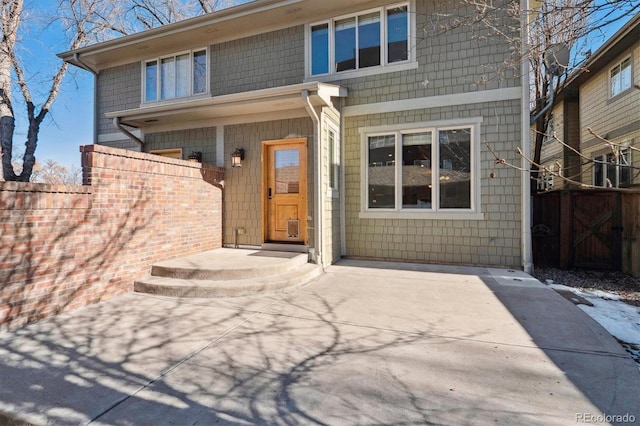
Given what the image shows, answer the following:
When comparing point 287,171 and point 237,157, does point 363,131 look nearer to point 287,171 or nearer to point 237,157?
point 287,171

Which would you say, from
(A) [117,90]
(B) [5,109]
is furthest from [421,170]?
(B) [5,109]

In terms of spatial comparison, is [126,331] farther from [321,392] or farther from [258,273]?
[321,392]

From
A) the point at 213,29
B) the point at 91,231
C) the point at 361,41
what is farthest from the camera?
the point at 213,29

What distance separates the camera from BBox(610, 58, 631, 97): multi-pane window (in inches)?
352

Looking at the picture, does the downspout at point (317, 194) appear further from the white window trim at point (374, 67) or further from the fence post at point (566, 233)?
the fence post at point (566, 233)

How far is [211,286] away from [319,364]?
243cm

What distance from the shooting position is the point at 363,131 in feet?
22.9

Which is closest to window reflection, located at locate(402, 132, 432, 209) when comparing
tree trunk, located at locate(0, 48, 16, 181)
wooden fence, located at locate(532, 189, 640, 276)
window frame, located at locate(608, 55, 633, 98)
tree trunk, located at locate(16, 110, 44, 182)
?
wooden fence, located at locate(532, 189, 640, 276)

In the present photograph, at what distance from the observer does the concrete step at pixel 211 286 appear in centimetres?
462

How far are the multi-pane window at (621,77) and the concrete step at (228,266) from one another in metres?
10.3

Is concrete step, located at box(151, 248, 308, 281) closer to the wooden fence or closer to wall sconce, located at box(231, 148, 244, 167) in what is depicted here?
wall sconce, located at box(231, 148, 244, 167)

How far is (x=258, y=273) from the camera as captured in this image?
200 inches

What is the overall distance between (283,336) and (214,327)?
824mm

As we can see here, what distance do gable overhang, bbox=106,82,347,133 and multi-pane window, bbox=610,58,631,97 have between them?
837 centimetres
